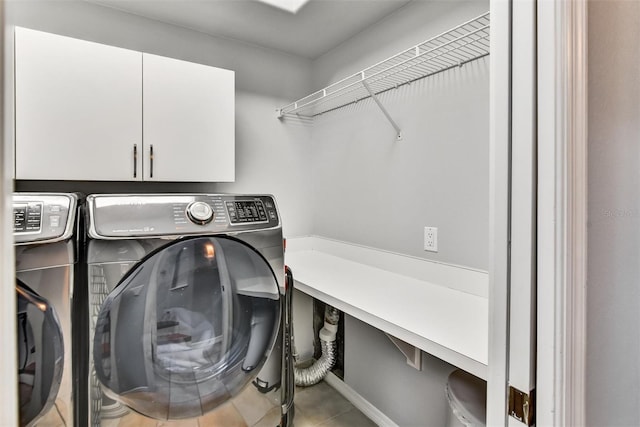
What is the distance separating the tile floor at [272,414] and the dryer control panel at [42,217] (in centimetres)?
59

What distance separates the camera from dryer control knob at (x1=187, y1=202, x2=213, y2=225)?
1.08 m

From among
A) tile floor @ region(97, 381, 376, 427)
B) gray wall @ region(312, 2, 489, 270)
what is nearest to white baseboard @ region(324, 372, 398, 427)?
tile floor @ region(97, 381, 376, 427)

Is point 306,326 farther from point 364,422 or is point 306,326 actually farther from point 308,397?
point 364,422

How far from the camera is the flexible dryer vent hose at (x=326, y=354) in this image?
2.01m

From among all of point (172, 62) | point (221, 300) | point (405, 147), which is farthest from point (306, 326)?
point (172, 62)

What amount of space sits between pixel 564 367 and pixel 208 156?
5.37 ft

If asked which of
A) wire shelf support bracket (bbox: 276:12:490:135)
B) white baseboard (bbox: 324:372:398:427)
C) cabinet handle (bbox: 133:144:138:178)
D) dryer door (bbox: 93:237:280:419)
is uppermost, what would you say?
wire shelf support bracket (bbox: 276:12:490:135)

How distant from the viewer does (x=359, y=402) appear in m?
1.91

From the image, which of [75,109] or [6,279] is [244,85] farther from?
[6,279]

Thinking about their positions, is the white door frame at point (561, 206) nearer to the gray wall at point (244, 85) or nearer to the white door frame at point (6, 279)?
the white door frame at point (6, 279)

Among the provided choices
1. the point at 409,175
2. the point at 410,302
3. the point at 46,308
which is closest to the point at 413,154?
the point at 409,175

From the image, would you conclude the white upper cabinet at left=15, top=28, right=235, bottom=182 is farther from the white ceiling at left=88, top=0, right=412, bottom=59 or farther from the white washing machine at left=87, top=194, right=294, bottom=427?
the white washing machine at left=87, top=194, right=294, bottom=427

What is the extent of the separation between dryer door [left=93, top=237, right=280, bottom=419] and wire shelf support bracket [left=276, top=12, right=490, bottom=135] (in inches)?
39.4

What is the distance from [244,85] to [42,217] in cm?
153
